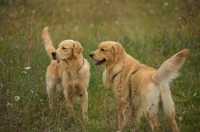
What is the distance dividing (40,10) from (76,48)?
4.02 meters

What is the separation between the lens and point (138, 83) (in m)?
4.50

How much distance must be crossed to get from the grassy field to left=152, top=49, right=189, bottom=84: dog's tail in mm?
653

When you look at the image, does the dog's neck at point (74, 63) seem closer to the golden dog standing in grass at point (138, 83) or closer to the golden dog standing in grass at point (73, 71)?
the golden dog standing in grass at point (73, 71)

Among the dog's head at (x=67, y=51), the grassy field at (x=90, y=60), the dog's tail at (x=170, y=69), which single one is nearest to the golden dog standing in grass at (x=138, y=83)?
the dog's tail at (x=170, y=69)

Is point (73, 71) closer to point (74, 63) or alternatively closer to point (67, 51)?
point (74, 63)

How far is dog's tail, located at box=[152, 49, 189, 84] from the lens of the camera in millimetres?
3865

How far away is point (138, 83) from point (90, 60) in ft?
10.1

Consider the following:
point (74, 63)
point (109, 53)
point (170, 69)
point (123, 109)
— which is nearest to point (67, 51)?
point (74, 63)

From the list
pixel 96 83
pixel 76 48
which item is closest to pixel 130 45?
pixel 96 83

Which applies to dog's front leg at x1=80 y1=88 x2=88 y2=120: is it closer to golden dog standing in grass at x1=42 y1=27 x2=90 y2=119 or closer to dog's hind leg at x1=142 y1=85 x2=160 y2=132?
golden dog standing in grass at x1=42 y1=27 x2=90 y2=119

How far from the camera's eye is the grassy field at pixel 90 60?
4.43 metres

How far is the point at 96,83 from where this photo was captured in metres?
6.47

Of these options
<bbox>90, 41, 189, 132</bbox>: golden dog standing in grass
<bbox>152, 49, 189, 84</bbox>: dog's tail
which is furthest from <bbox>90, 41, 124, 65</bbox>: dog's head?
<bbox>152, 49, 189, 84</bbox>: dog's tail

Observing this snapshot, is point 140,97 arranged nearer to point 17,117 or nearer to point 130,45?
point 17,117
